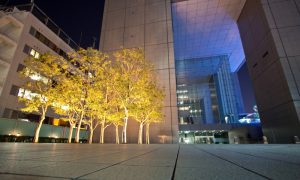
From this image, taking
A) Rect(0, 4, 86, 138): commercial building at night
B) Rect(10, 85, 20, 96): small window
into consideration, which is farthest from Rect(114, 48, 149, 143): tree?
Rect(10, 85, 20, 96): small window

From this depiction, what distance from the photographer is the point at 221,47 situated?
106 feet

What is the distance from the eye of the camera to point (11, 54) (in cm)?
2016

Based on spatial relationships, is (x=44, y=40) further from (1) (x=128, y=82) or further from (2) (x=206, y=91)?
(2) (x=206, y=91)

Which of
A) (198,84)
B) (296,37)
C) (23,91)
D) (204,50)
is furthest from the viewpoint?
(198,84)

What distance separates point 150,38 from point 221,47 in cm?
1888

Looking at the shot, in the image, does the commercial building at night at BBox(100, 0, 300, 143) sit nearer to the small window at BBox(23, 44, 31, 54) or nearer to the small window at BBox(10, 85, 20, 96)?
the small window at BBox(23, 44, 31, 54)

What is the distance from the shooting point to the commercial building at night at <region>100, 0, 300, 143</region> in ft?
50.9

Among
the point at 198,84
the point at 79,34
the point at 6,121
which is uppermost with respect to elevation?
the point at 79,34

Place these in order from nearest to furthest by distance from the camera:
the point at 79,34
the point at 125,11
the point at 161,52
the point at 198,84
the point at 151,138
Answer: the point at 151,138, the point at 161,52, the point at 125,11, the point at 79,34, the point at 198,84

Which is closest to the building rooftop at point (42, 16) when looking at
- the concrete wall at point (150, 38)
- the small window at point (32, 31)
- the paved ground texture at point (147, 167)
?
the small window at point (32, 31)

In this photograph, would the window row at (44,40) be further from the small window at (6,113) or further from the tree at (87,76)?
the tree at (87,76)

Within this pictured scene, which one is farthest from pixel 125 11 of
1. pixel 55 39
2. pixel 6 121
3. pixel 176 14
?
pixel 6 121

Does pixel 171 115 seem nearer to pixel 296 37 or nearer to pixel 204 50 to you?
pixel 296 37

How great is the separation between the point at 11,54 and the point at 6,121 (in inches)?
347
